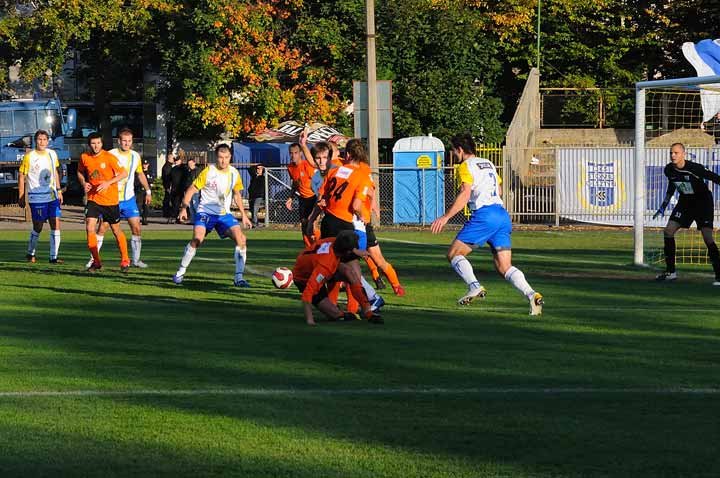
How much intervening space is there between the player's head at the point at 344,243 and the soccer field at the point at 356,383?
718 mm

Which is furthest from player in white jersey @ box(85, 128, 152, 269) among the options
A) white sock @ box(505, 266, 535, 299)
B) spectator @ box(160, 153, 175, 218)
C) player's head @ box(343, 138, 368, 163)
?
spectator @ box(160, 153, 175, 218)

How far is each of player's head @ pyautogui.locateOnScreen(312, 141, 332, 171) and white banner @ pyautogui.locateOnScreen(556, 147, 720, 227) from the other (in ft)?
59.4

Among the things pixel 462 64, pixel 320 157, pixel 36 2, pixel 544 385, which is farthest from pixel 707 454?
pixel 36 2

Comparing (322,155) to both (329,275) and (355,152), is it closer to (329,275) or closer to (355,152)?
(355,152)

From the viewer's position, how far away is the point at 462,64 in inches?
1662

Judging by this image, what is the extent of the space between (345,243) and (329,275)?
34cm

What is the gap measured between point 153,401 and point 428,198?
26536 mm

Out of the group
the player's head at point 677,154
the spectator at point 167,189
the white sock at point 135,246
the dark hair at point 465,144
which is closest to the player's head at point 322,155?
the dark hair at point 465,144

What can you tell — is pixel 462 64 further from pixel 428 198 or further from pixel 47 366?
pixel 47 366

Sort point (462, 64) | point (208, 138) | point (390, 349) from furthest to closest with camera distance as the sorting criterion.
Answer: point (208, 138) → point (462, 64) → point (390, 349)

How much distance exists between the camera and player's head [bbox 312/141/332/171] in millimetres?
14914

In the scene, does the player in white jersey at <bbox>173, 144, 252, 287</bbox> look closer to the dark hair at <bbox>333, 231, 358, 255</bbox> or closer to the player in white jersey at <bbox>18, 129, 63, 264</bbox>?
the dark hair at <bbox>333, 231, 358, 255</bbox>

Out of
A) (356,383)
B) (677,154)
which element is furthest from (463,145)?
(677,154)

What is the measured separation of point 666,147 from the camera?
3222cm
